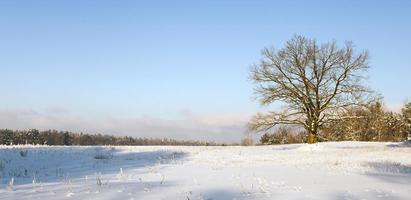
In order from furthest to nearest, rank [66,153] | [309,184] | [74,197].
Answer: [66,153]
[309,184]
[74,197]

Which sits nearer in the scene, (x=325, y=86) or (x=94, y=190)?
(x=94, y=190)

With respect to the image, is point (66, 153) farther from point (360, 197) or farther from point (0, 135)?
point (0, 135)

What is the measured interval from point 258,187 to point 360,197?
191 centimetres

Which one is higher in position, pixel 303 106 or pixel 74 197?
pixel 303 106

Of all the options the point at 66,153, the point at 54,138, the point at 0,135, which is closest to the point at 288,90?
the point at 66,153

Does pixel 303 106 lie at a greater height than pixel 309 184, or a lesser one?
greater

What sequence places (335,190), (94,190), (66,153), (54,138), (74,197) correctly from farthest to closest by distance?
(54,138) → (66,153) → (335,190) → (94,190) → (74,197)

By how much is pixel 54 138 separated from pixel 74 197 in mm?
141371

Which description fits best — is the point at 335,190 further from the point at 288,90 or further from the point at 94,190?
the point at 288,90

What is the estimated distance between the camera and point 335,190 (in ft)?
28.8

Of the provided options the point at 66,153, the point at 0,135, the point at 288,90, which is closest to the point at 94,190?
the point at 66,153

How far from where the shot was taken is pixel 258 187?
903 cm

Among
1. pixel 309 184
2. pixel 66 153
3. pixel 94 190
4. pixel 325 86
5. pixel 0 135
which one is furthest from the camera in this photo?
pixel 0 135

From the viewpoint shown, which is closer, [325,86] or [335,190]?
[335,190]
